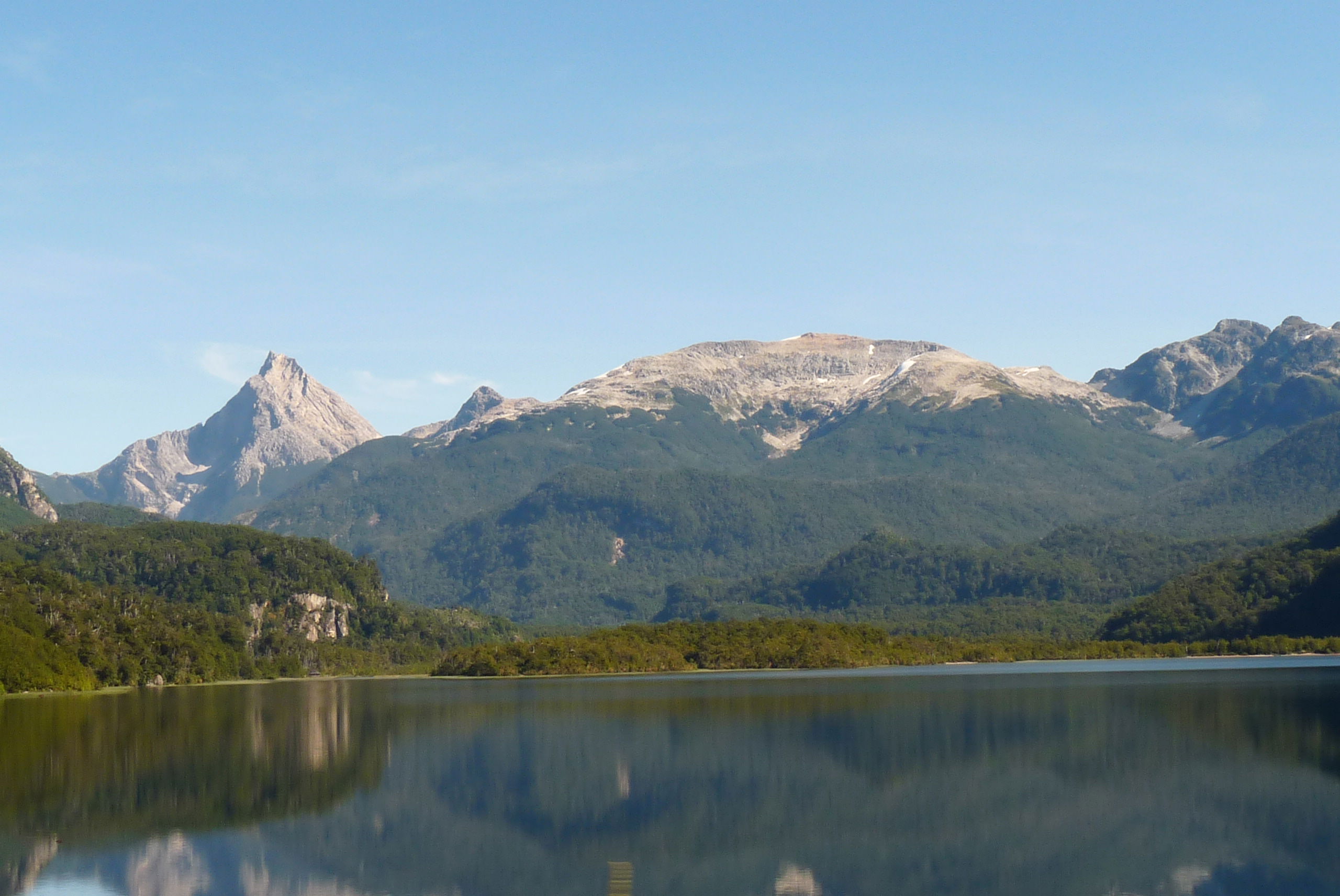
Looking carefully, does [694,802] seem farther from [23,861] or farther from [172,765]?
[172,765]

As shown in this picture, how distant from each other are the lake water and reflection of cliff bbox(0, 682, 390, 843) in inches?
12.6

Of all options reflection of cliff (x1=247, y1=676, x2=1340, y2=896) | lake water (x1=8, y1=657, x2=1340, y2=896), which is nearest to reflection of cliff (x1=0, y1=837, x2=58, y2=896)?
lake water (x1=8, y1=657, x2=1340, y2=896)

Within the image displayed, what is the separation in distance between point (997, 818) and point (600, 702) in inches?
3113

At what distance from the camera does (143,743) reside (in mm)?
90812

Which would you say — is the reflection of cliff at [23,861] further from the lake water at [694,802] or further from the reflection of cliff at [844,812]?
the reflection of cliff at [844,812]

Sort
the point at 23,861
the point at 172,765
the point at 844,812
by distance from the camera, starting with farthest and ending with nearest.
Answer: the point at 172,765 < the point at 844,812 < the point at 23,861

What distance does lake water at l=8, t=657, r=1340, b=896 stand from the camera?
47688 mm

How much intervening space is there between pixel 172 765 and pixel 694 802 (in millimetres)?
31541

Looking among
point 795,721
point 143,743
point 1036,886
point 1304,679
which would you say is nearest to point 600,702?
point 795,721

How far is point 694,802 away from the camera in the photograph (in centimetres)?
6369

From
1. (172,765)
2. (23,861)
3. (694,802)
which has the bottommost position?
(694,802)

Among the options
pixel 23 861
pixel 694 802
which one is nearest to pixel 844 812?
pixel 694 802

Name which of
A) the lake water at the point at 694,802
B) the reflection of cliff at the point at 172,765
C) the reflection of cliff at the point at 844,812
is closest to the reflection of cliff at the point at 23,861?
the lake water at the point at 694,802

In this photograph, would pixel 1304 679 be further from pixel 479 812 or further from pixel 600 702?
pixel 479 812
